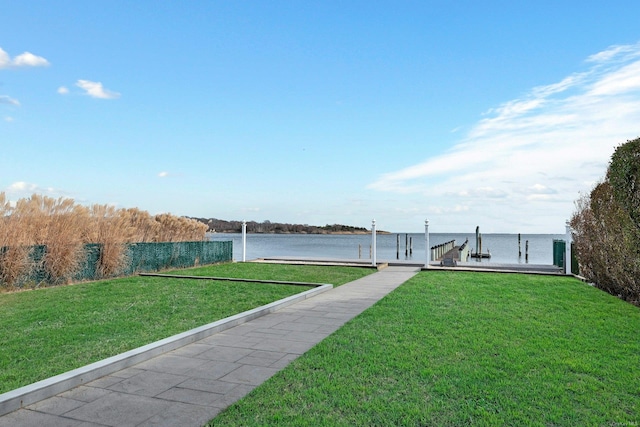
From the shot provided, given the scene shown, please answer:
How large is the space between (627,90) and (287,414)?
33.5 ft

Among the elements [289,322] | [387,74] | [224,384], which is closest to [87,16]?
[387,74]

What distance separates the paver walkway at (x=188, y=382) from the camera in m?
2.70

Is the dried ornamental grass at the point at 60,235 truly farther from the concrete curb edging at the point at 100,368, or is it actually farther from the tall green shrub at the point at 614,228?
the tall green shrub at the point at 614,228

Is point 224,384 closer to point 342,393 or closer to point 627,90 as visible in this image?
point 342,393

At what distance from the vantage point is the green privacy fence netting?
888cm

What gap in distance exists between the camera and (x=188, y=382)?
3330 mm

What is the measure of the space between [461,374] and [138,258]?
10.1 metres

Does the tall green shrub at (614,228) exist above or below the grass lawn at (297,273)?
above

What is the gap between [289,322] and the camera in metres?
5.57

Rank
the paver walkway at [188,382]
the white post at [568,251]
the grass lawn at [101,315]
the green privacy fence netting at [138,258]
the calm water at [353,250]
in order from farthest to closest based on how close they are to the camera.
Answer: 1. the calm water at [353,250]
2. the white post at [568,251]
3. the green privacy fence netting at [138,258]
4. the grass lawn at [101,315]
5. the paver walkway at [188,382]

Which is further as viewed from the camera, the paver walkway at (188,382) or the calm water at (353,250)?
the calm water at (353,250)

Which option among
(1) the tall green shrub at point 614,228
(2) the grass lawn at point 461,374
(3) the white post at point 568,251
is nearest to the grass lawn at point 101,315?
(2) the grass lawn at point 461,374

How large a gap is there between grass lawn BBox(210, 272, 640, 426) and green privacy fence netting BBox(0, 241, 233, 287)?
23.3ft

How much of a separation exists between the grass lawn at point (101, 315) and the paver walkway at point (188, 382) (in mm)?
537
